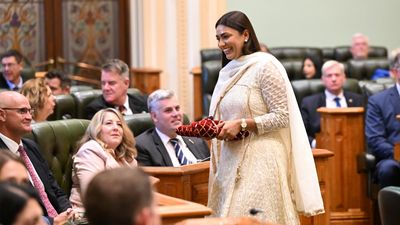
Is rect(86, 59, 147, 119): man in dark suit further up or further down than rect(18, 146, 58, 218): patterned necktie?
further up

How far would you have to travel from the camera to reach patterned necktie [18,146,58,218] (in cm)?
486

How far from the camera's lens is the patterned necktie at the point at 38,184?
16.0ft

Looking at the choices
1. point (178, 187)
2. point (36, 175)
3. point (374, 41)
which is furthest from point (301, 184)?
A: point (374, 41)

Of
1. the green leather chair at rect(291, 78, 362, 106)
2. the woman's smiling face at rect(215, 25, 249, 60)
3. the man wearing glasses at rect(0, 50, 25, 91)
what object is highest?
the woman's smiling face at rect(215, 25, 249, 60)

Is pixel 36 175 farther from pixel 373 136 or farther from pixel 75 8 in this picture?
pixel 75 8

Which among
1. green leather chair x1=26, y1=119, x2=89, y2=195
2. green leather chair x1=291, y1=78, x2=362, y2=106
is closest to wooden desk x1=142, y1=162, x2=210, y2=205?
green leather chair x1=26, y1=119, x2=89, y2=195

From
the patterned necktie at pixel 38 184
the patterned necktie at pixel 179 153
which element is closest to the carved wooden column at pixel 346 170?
the patterned necktie at pixel 179 153

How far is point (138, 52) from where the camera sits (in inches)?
441

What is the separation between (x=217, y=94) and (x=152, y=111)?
1337mm

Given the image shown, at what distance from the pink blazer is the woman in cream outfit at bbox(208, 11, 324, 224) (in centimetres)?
80

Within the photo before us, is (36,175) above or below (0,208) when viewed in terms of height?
below

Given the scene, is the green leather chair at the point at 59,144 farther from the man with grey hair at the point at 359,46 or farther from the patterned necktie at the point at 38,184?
the man with grey hair at the point at 359,46

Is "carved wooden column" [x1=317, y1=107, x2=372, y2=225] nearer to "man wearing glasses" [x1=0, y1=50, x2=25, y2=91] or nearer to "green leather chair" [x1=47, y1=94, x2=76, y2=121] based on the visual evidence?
"green leather chair" [x1=47, y1=94, x2=76, y2=121]

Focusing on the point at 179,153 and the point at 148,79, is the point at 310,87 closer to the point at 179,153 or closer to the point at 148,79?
the point at 148,79
